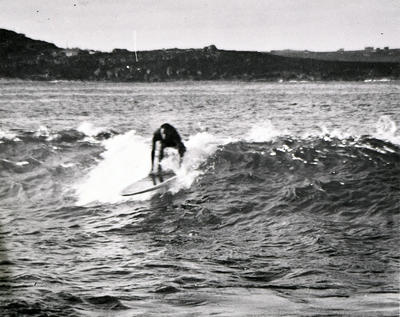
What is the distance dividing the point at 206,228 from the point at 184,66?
1786 centimetres

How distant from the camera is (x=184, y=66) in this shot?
25.1m

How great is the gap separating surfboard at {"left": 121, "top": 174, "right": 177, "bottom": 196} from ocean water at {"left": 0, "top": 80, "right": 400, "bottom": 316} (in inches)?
6.3

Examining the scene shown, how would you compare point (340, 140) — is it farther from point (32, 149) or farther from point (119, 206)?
point (32, 149)

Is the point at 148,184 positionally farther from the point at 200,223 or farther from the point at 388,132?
the point at 388,132

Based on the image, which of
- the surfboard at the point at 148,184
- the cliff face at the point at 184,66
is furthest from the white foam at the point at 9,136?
the surfboard at the point at 148,184

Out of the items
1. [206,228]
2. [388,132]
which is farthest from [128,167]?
[388,132]

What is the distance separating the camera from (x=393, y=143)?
12844mm

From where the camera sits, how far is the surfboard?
10.1 meters

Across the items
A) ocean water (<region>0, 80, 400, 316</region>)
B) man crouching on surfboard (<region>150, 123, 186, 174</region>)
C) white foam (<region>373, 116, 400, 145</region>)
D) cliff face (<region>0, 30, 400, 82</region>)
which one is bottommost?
ocean water (<region>0, 80, 400, 316</region>)

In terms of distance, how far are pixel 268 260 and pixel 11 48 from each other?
11478 millimetres

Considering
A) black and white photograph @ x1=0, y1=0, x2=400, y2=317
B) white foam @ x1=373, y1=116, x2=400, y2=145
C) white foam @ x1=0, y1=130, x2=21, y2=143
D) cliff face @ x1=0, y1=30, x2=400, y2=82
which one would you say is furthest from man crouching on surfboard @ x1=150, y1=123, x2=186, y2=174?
white foam @ x1=0, y1=130, x2=21, y2=143

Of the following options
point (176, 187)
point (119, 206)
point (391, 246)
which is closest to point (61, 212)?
point (119, 206)

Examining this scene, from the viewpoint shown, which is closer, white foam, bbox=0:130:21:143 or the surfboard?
the surfboard

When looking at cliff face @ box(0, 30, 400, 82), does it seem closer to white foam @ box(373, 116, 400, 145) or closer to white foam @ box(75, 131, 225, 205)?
white foam @ box(373, 116, 400, 145)
